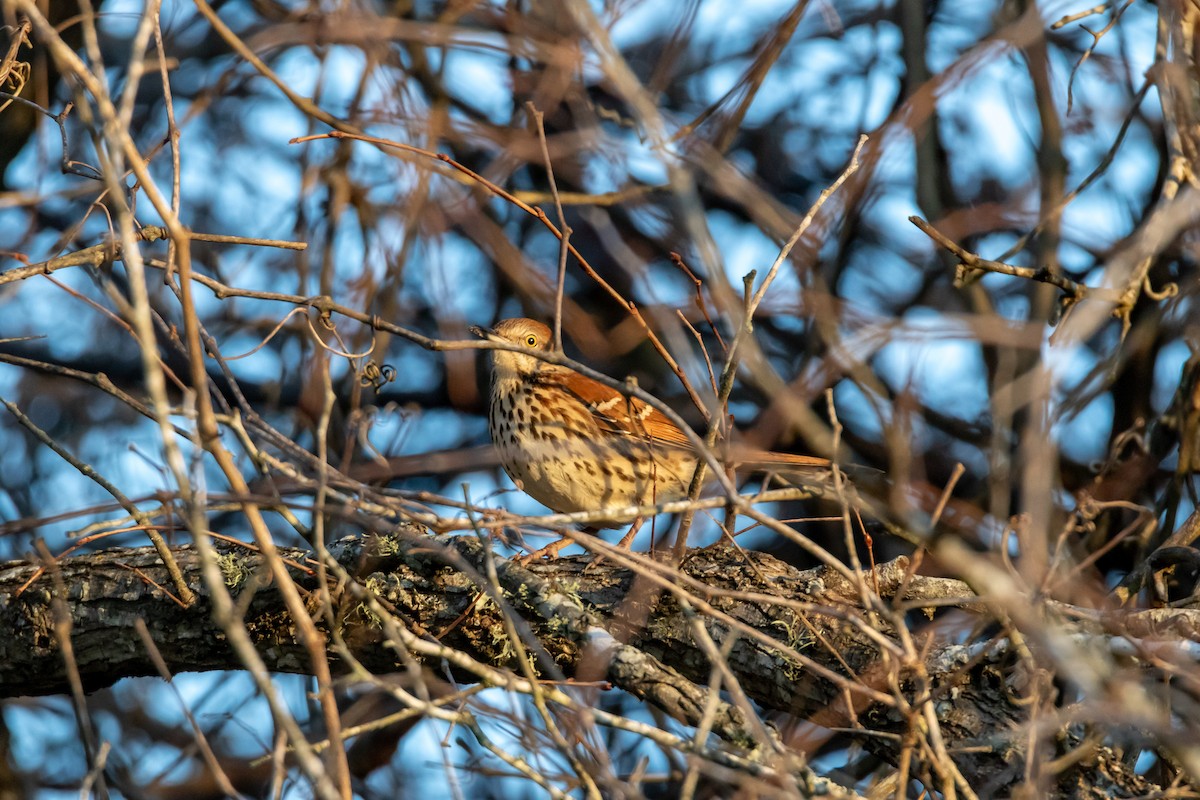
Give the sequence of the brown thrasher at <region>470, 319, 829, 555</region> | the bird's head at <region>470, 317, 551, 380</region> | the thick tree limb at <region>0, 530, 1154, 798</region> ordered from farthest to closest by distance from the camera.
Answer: the bird's head at <region>470, 317, 551, 380</region>
the brown thrasher at <region>470, 319, 829, 555</region>
the thick tree limb at <region>0, 530, 1154, 798</region>

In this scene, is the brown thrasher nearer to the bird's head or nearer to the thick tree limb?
the bird's head

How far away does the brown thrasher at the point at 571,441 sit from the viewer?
4.49 m

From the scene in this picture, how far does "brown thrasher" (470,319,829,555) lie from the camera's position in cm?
449

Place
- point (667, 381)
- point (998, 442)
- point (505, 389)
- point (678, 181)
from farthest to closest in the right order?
point (667, 381) → point (505, 389) → point (998, 442) → point (678, 181)

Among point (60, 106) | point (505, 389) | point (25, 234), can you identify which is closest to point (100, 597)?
point (505, 389)

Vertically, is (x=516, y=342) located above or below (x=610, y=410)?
above

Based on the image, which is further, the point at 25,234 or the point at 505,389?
the point at 25,234

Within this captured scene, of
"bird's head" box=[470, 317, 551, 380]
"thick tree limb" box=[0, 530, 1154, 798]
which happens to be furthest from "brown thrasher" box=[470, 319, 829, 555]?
"thick tree limb" box=[0, 530, 1154, 798]

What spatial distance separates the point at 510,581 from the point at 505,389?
1884mm

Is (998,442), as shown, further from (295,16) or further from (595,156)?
(295,16)

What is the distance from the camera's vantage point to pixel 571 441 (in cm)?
463

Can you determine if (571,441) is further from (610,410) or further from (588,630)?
(588,630)

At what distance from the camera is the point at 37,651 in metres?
3.34

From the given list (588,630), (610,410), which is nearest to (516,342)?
(610,410)
